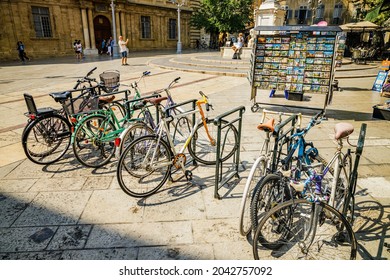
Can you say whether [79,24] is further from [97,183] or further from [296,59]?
[97,183]

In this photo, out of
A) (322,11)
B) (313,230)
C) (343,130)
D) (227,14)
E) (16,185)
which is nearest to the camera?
(313,230)

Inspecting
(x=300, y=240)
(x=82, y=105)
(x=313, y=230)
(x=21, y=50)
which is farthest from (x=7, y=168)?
(x=21, y=50)

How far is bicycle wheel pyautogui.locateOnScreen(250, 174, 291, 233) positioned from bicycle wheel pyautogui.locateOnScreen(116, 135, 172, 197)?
4.52 feet

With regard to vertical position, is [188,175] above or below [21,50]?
below

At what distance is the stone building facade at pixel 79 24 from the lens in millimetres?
20844

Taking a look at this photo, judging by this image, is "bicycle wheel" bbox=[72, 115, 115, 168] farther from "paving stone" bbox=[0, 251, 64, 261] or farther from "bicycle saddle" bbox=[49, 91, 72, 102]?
"paving stone" bbox=[0, 251, 64, 261]

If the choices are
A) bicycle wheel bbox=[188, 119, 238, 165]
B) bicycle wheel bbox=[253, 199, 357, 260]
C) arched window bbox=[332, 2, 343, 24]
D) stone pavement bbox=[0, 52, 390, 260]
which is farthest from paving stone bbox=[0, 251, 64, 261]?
arched window bbox=[332, 2, 343, 24]

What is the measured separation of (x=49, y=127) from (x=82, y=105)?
24.9 inches

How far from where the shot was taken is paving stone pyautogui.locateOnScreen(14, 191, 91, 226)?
3.11m

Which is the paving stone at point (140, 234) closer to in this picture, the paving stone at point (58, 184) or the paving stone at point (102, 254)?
the paving stone at point (102, 254)

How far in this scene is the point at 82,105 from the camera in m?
4.66

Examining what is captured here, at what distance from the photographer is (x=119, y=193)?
3.67 meters
